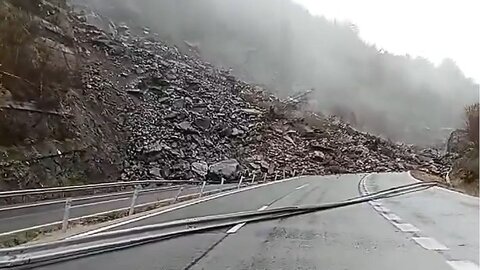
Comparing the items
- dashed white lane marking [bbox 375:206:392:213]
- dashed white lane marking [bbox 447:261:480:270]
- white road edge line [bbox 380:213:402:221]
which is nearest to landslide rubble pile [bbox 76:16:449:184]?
dashed white lane marking [bbox 375:206:392:213]

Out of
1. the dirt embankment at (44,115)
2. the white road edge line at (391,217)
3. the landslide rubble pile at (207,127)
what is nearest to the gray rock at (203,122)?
the landslide rubble pile at (207,127)

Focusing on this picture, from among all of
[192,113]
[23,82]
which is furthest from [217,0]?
[23,82]

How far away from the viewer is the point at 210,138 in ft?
185

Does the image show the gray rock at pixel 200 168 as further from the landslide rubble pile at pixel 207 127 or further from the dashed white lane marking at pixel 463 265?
Result: the dashed white lane marking at pixel 463 265

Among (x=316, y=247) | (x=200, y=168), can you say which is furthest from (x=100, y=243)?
(x=200, y=168)

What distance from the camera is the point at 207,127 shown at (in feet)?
189

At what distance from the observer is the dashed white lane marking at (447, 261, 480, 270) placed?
859 cm

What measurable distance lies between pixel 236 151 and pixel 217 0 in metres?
64.9

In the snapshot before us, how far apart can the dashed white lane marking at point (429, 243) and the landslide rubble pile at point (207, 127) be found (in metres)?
31.5

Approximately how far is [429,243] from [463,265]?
2494mm

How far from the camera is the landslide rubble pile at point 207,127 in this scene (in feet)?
160

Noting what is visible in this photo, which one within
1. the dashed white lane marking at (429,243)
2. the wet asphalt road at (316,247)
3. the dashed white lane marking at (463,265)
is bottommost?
the wet asphalt road at (316,247)

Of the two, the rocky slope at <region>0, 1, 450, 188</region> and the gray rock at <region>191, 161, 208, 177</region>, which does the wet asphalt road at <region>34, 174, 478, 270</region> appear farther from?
the gray rock at <region>191, 161, 208, 177</region>

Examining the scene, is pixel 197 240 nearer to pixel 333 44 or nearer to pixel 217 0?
pixel 217 0
